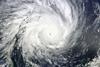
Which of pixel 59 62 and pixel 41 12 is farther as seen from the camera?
pixel 41 12

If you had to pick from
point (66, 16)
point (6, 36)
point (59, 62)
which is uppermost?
point (66, 16)

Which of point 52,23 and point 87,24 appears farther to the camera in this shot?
point 52,23

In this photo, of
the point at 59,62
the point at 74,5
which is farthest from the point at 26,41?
the point at 74,5

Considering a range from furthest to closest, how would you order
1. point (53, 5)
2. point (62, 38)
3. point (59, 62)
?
point (53, 5) → point (62, 38) → point (59, 62)

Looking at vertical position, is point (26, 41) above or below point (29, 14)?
below

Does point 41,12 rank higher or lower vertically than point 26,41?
higher

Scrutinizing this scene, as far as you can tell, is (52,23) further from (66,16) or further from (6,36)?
(6,36)

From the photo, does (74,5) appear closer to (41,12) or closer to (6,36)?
(41,12)

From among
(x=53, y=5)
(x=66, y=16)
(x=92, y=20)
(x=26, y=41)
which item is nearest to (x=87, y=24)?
(x=92, y=20)

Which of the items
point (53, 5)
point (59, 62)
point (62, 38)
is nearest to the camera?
point (59, 62)

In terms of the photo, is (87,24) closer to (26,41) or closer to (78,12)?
(78,12)
